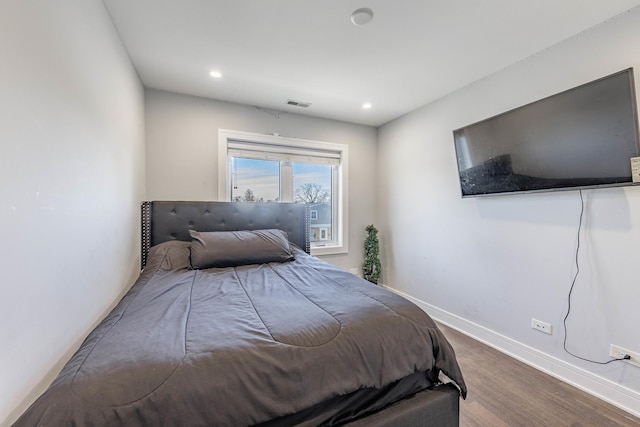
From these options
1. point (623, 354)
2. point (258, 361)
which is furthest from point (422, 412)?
point (623, 354)

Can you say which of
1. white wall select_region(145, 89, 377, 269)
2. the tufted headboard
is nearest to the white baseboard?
the tufted headboard

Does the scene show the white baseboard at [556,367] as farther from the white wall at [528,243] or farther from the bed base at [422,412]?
the bed base at [422,412]

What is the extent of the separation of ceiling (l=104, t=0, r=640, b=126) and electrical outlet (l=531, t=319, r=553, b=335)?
2.11 meters

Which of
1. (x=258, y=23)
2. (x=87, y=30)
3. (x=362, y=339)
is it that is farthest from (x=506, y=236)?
(x=87, y=30)

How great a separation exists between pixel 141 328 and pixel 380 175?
332cm

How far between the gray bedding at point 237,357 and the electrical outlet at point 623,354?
4.48 ft

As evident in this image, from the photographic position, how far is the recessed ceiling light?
1608 mm

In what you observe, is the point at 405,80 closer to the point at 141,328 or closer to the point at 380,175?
the point at 380,175

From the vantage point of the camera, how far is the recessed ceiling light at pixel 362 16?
1.61 m

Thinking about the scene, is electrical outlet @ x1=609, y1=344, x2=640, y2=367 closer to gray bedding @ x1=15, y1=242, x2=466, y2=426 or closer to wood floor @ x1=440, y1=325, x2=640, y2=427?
wood floor @ x1=440, y1=325, x2=640, y2=427

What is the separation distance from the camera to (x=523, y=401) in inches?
66.2

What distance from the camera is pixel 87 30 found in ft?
4.41

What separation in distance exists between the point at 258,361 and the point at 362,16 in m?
1.95

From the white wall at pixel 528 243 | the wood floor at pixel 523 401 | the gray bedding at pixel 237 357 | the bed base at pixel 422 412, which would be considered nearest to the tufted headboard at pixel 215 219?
the gray bedding at pixel 237 357
